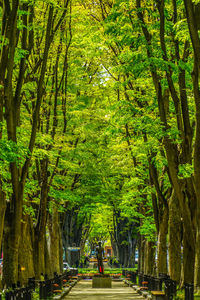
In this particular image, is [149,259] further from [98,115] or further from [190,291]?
[190,291]

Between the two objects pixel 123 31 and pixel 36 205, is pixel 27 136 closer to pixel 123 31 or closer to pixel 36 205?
pixel 123 31

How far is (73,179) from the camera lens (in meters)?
35.2

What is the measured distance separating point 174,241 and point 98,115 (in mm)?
11950

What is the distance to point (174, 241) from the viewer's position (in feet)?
66.9

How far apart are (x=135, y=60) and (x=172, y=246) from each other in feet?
28.4

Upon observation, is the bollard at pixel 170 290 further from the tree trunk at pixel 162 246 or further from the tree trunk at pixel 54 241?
the tree trunk at pixel 54 241

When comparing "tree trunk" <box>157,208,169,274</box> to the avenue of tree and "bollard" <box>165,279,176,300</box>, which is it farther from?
"bollard" <box>165,279,176,300</box>

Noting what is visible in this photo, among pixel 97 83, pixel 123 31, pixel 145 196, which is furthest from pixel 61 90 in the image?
pixel 123 31

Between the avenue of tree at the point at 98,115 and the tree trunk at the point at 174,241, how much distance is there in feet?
0.13

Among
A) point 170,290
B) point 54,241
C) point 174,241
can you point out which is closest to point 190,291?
point 170,290

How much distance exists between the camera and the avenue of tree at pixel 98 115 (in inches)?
576

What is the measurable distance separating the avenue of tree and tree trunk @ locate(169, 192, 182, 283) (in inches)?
1.6

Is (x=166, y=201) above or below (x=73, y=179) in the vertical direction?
below

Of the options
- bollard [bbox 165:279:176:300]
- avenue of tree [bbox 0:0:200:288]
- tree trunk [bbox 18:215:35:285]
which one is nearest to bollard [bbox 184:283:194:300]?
avenue of tree [bbox 0:0:200:288]
